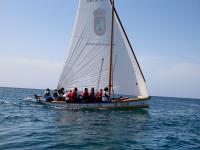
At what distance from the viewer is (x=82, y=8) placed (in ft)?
107

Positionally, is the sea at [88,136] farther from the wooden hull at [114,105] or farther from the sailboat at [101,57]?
the sailboat at [101,57]

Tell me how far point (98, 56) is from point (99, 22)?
3.41 m

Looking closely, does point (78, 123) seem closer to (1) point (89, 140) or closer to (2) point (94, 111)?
(1) point (89, 140)

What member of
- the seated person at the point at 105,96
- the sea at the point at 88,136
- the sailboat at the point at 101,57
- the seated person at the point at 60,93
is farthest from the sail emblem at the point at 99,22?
the sea at the point at 88,136

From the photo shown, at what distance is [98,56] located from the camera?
1265 inches

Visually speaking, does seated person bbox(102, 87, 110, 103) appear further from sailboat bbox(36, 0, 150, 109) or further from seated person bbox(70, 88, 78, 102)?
seated person bbox(70, 88, 78, 102)

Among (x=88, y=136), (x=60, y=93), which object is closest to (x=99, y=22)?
(x=60, y=93)

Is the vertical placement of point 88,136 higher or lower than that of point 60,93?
lower

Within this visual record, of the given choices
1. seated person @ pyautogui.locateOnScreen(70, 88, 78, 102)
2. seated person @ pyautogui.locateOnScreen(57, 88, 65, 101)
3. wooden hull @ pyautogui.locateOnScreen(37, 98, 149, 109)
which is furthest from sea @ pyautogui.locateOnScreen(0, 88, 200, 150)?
seated person @ pyautogui.locateOnScreen(57, 88, 65, 101)

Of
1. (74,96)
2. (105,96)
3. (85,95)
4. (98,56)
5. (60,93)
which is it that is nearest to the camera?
(105,96)

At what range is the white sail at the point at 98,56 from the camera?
3148 centimetres

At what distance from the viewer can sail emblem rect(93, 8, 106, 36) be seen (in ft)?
107

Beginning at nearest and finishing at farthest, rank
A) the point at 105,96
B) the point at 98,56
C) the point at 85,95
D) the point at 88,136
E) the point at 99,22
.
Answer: the point at 88,136
the point at 105,96
the point at 85,95
the point at 98,56
the point at 99,22

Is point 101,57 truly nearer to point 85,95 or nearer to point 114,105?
point 85,95
